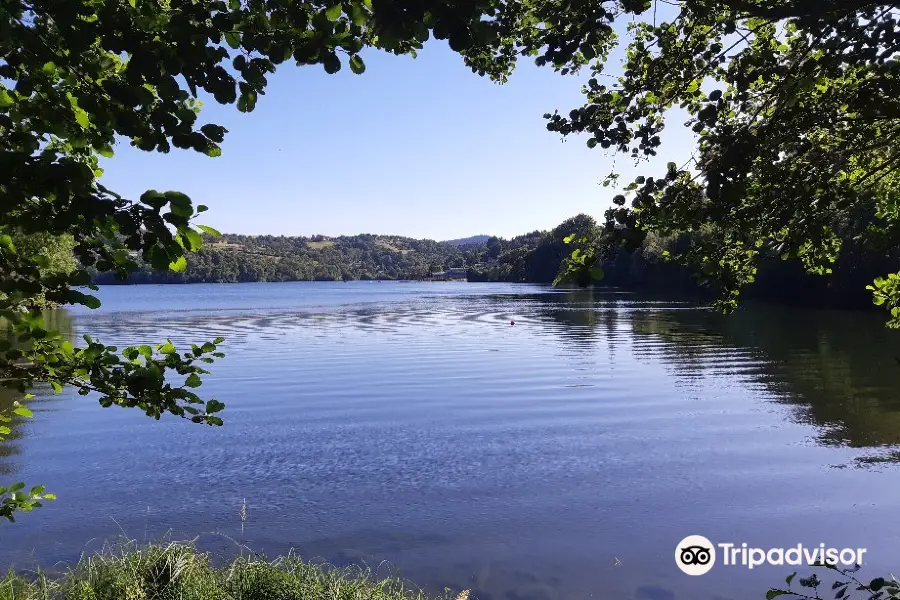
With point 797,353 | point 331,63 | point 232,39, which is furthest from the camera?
point 797,353

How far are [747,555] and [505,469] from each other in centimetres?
593

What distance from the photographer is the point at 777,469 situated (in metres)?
15.7

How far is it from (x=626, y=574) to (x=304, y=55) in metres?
9.47

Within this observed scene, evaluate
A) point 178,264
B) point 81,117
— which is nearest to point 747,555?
point 178,264

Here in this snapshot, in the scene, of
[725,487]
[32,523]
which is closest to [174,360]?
[32,523]

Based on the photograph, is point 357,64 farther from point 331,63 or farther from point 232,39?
point 232,39

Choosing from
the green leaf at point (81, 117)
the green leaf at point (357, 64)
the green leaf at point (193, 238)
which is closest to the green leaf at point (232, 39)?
the green leaf at point (357, 64)

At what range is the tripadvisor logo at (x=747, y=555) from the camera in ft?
35.4

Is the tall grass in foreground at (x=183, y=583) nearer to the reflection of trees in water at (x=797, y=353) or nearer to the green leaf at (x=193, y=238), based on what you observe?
the green leaf at (x=193, y=238)

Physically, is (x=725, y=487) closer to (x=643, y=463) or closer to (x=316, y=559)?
(x=643, y=463)

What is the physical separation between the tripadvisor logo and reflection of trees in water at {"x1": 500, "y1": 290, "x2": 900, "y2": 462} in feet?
12.5

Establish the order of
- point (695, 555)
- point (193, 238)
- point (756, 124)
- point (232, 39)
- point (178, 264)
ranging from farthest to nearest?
1. point (695, 555)
2. point (756, 124)
3. point (232, 39)
4. point (178, 264)
5. point (193, 238)

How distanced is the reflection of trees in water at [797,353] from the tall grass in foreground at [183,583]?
684cm

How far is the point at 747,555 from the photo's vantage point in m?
11.2
